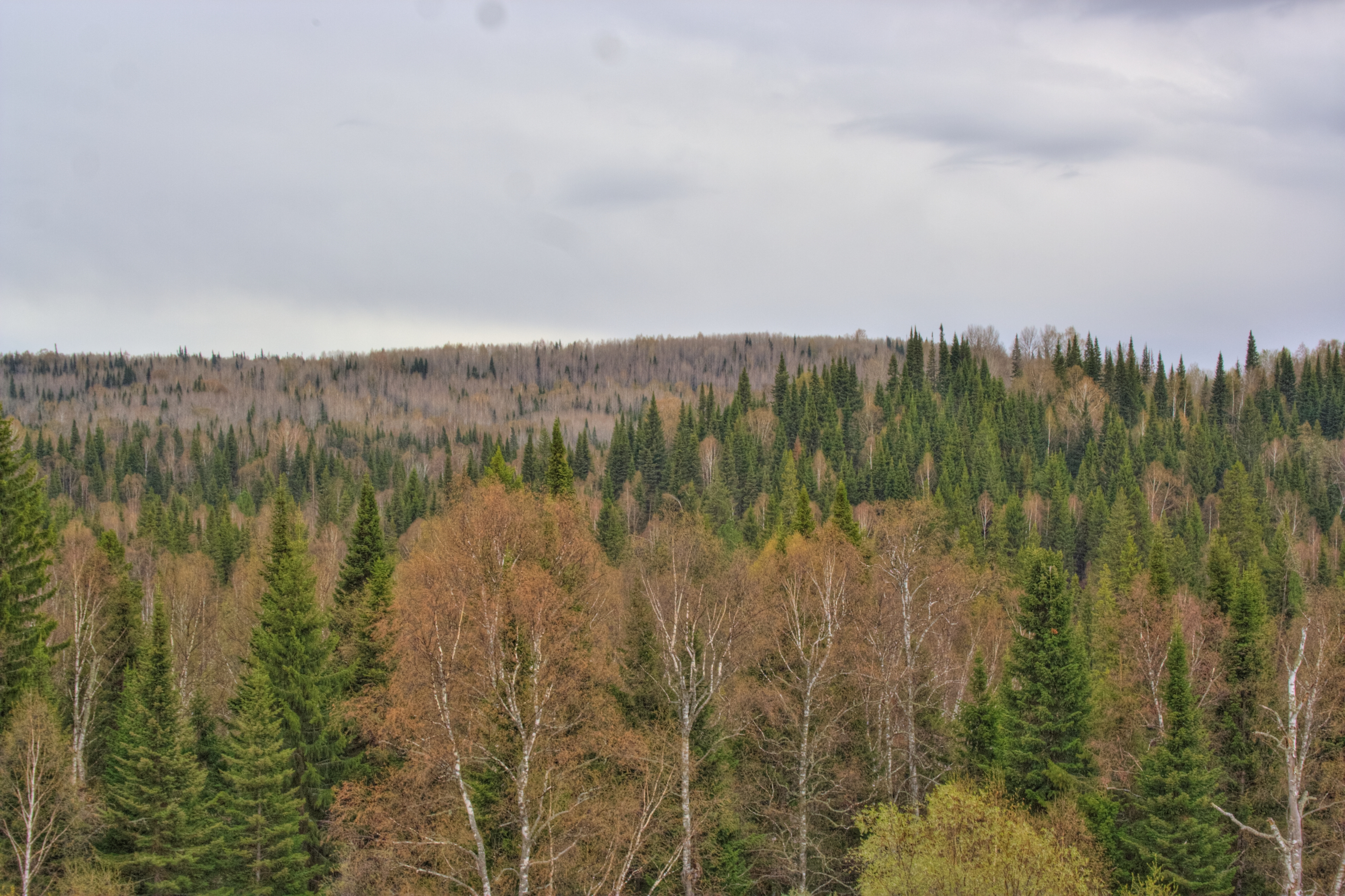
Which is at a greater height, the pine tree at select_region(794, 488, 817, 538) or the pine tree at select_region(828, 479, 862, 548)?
the pine tree at select_region(828, 479, 862, 548)

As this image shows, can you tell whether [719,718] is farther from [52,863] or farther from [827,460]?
[827,460]

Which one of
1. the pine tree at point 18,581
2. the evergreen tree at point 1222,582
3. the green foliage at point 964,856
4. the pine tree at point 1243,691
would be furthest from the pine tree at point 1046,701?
the pine tree at point 18,581

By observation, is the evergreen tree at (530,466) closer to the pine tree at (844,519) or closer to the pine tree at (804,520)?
the pine tree at (804,520)

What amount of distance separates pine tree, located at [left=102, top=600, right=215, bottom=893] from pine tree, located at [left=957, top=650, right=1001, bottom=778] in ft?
89.0

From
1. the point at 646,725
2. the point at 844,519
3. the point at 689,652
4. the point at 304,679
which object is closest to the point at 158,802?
the point at 304,679

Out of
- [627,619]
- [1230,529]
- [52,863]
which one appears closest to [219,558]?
[52,863]

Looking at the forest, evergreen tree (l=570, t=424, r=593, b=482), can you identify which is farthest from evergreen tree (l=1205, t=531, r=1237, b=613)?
evergreen tree (l=570, t=424, r=593, b=482)

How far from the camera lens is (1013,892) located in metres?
21.3

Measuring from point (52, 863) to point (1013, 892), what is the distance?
31.1 meters

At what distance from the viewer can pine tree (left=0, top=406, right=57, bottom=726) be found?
3089cm

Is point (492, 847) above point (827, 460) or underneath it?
underneath

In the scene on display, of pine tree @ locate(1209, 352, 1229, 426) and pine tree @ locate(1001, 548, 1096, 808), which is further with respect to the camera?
pine tree @ locate(1209, 352, 1229, 426)

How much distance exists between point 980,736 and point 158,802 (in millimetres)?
29526

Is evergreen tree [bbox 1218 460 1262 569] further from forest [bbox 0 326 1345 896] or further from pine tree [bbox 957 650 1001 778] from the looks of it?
pine tree [bbox 957 650 1001 778]
